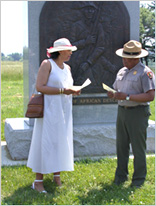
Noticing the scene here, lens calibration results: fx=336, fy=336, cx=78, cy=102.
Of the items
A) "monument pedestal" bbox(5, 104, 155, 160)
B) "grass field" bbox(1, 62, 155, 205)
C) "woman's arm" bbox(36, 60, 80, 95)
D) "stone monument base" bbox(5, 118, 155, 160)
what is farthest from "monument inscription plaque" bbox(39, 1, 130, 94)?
"woman's arm" bbox(36, 60, 80, 95)

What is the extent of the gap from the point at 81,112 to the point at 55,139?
1.94 m

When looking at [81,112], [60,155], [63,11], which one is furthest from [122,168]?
[63,11]

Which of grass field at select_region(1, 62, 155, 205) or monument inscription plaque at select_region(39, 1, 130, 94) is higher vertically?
monument inscription plaque at select_region(39, 1, 130, 94)

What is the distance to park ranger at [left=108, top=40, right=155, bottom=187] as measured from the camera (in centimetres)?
403

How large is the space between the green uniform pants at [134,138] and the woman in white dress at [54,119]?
683mm

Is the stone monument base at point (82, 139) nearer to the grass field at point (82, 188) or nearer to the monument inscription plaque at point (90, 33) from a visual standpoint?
the grass field at point (82, 188)

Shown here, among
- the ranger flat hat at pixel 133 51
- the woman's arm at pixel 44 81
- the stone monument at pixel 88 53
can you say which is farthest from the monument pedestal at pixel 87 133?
the ranger flat hat at pixel 133 51

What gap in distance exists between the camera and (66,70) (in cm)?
422

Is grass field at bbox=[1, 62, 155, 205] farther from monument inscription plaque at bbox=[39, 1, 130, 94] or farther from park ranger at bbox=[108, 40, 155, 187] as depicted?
monument inscription plaque at bbox=[39, 1, 130, 94]

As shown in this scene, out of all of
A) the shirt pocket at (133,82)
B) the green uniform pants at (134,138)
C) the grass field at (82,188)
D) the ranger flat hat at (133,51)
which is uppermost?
the ranger flat hat at (133,51)

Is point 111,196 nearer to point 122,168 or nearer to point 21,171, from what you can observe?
point 122,168

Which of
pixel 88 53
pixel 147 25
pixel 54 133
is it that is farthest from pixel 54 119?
pixel 147 25

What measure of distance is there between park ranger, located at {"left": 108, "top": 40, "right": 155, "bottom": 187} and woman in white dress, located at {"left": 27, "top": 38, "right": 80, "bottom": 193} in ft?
2.01

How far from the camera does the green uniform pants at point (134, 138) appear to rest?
13.7 ft
